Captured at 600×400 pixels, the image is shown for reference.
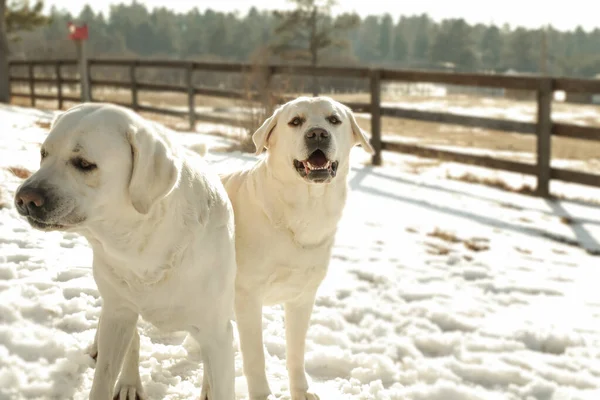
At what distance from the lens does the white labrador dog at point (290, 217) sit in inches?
106

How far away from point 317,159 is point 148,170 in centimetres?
91

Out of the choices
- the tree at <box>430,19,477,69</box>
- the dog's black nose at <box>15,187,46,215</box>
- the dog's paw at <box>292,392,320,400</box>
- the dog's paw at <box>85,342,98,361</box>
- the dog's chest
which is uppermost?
the tree at <box>430,19,477,69</box>

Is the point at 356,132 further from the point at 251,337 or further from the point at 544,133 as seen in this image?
the point at 544,133

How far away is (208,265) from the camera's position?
223cm

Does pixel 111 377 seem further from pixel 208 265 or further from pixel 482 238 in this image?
pixel 482 238

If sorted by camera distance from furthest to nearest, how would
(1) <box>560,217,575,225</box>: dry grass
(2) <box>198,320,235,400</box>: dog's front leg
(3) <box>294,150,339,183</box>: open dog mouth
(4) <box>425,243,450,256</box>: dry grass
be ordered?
1. (1) <box>560,217,575,225</box>: dry grass
2. (4) <box>425,243,450,256</box>: dry grass
3. (3) <box>294,150,339,183</box>: open dog mouth
4. (2) <box>198,320,235,400</box>: dog's front leg

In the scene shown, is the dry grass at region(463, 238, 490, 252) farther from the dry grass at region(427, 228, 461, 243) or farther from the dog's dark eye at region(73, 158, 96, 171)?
the dog's dark eye at region(73, 158, 96, 171)

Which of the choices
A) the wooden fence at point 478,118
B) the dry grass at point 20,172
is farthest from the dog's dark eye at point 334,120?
the wooden fence at point 478,118

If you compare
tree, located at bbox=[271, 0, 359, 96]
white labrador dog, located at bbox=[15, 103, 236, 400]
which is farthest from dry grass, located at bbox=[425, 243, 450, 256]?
tree, located at bbox=[271, 0, 359, 96]

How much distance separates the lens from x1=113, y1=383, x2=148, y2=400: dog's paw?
2736 millimetres

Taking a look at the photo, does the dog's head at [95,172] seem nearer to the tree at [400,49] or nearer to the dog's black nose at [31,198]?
the dog's black nose at [31,198]

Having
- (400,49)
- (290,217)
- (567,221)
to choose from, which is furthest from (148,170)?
(400,49)

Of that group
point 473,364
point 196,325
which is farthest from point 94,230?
point 473,364

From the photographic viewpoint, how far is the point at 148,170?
198 cm
